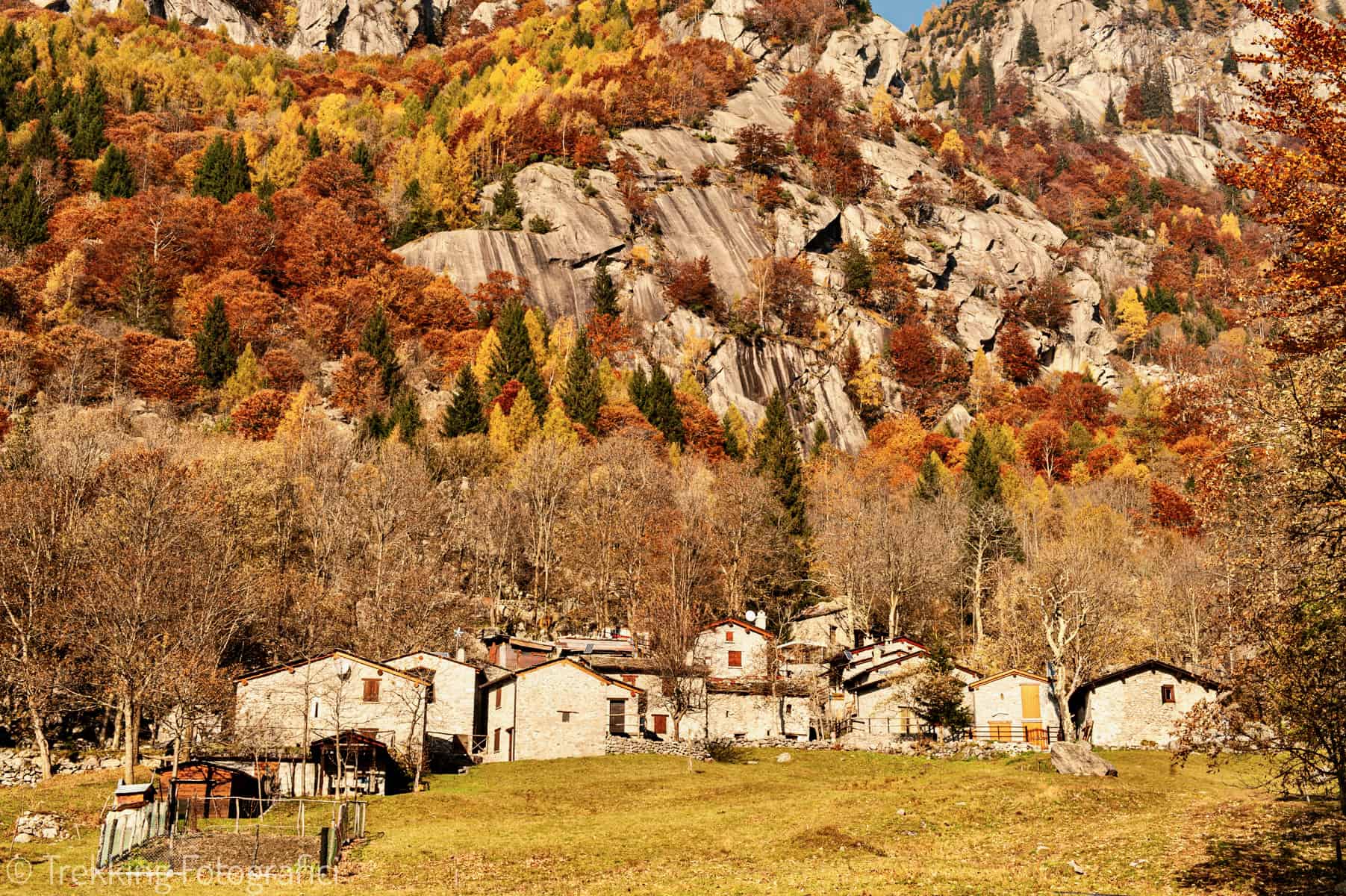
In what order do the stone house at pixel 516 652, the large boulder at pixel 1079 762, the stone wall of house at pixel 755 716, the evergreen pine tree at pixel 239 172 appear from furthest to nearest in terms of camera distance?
the evergreen pine tree at pixel 239 172 → the stone house at pixel 516 652 → the stone wall of house at pixel 755 716 → the large boulder at pixel 1079 762

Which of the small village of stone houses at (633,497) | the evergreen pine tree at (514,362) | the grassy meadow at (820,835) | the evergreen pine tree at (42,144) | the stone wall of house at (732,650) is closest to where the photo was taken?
the grassy meadow at (820,835)

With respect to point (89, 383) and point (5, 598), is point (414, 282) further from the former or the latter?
point (5, 598)

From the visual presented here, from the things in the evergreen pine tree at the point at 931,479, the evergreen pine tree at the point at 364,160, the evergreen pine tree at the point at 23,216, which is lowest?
the evergreen pine tree at the point at 931,479

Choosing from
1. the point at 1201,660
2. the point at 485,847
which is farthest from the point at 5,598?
the point at 1201,660

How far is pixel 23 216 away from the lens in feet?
363

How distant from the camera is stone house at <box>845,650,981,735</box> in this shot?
57.5 m

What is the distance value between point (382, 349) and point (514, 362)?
13.2 meters

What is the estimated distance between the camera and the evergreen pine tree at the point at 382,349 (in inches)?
3799

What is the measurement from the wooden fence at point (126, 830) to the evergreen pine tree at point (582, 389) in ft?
222

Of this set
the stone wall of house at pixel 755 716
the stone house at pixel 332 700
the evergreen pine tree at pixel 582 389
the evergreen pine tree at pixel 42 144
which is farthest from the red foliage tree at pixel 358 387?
the evergreen pine tree at pixel 42 144

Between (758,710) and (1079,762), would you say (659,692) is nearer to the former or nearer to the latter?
(758,710)

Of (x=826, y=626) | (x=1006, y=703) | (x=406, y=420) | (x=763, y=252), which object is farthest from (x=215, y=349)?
(x=763, y=252)

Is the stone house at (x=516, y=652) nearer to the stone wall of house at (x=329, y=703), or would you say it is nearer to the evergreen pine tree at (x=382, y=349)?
the stone wall of house at (x=329, y=703)

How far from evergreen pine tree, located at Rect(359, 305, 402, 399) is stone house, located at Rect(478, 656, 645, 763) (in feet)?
164
